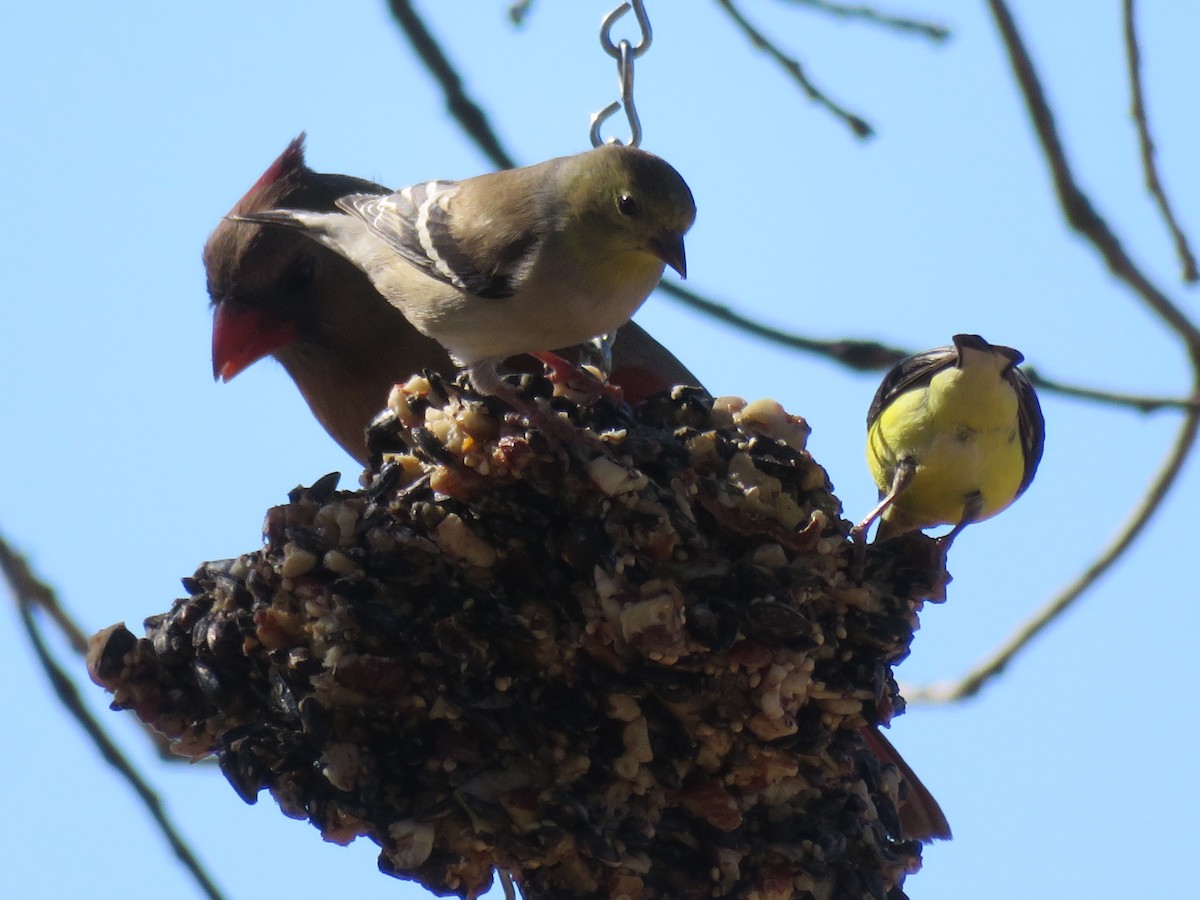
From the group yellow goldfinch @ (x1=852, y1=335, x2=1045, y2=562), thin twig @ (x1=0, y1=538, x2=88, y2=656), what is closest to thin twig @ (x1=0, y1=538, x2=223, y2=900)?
thin twig @ (x1=0, y1=538, x2=88, y2=656)

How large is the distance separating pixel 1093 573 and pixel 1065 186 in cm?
100

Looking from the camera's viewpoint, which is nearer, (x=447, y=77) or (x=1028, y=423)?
(x=447, y=77)

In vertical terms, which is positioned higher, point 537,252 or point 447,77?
point 447,77

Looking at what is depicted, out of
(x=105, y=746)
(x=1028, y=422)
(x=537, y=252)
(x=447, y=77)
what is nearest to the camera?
(x=105, y=746)

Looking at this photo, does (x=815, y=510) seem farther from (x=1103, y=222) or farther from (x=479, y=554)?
(x=1103, y=222)

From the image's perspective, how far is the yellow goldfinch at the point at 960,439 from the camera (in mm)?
2941

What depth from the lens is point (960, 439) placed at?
9.68ft

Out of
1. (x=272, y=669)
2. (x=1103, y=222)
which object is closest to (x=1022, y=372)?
(x=1103, y=222)

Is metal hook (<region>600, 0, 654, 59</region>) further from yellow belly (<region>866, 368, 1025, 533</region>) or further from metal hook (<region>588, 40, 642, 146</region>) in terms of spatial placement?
yellow belly (<region>866, 368, 1025, 533</region>)

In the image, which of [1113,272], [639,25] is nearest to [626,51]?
[639,25]

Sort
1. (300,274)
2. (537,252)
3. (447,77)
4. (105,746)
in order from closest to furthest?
(105,746)
(447,77)
(537,252)
(300,274)

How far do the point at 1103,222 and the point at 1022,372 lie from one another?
0.38 metres

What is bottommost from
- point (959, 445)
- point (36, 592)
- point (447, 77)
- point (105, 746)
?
point (105, 746)

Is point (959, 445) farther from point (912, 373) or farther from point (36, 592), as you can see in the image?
point (36, 592)
